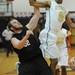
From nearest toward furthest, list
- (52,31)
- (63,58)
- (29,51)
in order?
(29,51) → (52,31) → (63,58)

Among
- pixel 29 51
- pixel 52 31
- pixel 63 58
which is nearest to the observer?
pixel 29 51

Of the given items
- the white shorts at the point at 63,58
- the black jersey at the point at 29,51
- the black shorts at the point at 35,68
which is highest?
the black jersey at the point at 29,51

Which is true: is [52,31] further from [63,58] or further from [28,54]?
[28,54]

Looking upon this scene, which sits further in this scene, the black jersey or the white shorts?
the white shorts

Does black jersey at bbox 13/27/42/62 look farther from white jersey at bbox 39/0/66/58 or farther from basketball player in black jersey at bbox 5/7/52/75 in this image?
white jersey at bbox 39/0/66/58

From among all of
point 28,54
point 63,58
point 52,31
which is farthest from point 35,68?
point 63,58

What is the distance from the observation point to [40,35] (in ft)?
13.8

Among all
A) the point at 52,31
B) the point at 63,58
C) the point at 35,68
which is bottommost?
the point at 63,58

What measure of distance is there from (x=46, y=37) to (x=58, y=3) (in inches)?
20.9

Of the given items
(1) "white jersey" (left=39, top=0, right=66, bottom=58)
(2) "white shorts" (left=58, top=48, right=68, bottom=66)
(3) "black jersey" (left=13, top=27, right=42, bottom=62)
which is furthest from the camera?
(2) "white shorts" (left=58, top=48, right=68, bottom=66)

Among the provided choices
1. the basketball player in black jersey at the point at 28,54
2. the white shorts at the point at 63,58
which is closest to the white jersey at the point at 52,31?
the white shorts at the point at 63,58

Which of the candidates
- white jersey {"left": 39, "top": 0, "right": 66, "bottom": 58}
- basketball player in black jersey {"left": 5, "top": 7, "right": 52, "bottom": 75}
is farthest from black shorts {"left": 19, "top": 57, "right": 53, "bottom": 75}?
white jersey {"left": 39, "top": 0, "right": 66, "bottom": 58}

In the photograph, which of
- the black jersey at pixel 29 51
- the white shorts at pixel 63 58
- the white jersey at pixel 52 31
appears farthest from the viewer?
the white shorts at pixel 63 58

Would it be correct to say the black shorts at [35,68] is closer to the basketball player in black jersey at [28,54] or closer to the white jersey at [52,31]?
the basketball player in black jersey at [28,54]
